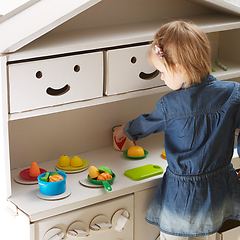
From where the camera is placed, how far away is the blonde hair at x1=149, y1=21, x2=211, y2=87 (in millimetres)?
1317

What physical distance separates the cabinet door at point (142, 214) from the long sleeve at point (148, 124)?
189 mm

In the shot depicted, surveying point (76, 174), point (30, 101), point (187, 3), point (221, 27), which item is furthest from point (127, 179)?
point (187, 3)

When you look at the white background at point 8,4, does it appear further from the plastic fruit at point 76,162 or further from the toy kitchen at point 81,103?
the plastic fruit at point 76,162

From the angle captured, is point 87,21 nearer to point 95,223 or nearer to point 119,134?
point 119,134

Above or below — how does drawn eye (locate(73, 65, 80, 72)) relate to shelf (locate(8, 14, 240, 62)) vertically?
below

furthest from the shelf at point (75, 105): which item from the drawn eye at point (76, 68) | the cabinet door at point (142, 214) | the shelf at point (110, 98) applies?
the cabinet door at point (142, 214)

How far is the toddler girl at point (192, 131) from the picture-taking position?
4.39 ft

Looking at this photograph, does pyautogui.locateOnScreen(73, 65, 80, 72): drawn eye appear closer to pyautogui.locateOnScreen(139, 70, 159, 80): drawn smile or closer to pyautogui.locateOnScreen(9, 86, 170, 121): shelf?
pyautogui.locateOnScreen(9, 86, 170, 121): shelf

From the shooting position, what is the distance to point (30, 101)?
50.9 inches

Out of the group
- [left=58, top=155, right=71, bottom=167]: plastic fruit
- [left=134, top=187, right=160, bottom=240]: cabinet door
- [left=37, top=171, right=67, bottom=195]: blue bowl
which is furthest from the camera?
[left=58, top=155, right=71, bottom=167]: plastic fruit

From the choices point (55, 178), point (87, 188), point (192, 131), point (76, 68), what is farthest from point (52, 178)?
point (192, 131)

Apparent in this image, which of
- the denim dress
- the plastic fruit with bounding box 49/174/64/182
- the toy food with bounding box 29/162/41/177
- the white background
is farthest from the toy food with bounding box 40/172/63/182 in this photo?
the white background

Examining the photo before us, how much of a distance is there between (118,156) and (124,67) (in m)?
0.40

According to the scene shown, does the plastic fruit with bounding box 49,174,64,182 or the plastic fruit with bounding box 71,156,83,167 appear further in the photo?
the plastic fruit with bounding box 71,156,83,167
